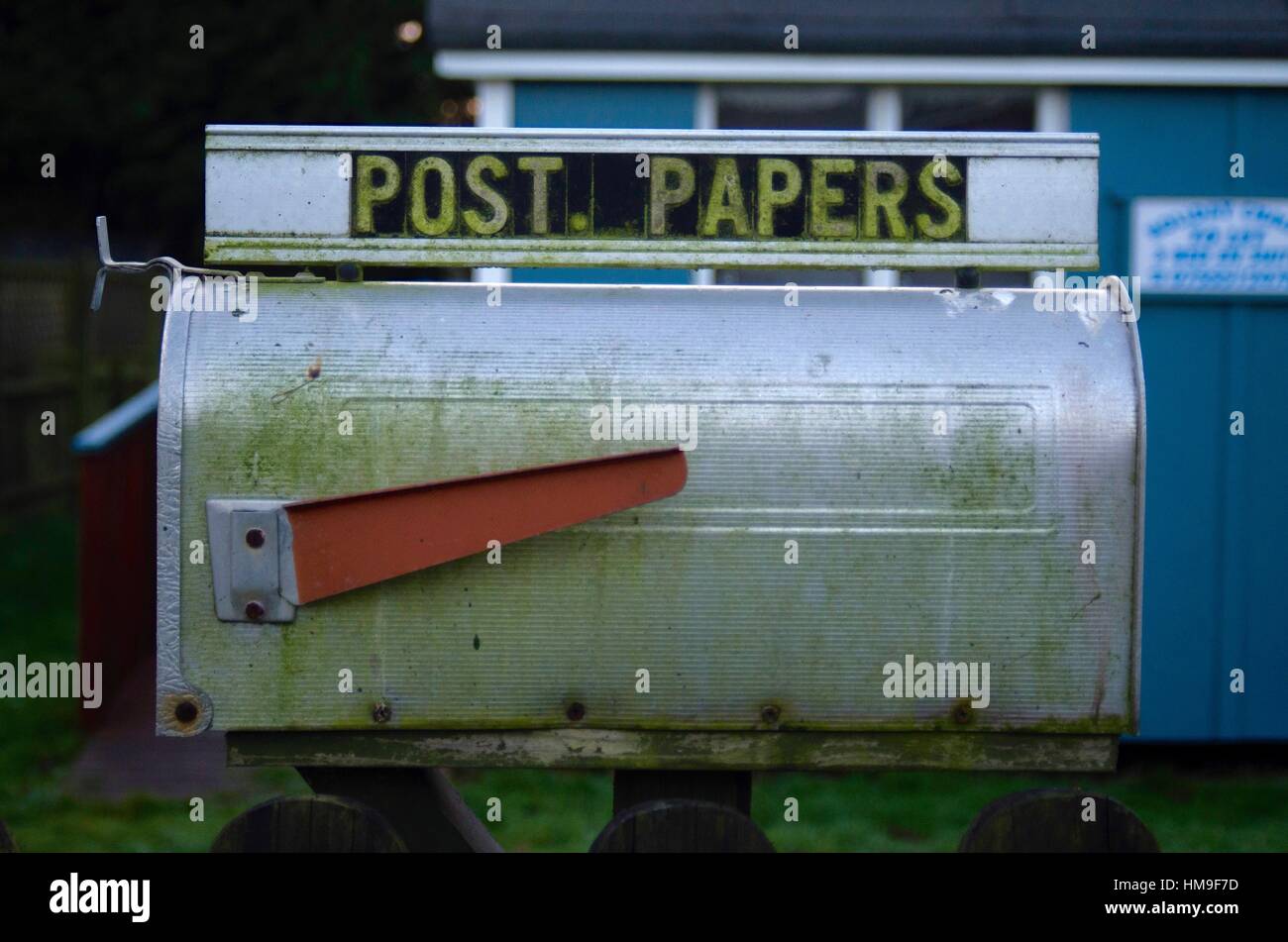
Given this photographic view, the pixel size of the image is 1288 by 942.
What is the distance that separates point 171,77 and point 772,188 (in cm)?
970

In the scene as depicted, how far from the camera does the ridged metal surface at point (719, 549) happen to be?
2.90 meters

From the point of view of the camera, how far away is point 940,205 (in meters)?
3.11

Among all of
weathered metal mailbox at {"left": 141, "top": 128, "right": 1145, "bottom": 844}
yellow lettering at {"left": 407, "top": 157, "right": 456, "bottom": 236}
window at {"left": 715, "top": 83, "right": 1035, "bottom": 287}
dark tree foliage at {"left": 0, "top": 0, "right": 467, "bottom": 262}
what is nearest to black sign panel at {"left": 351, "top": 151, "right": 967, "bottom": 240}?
yellow lettering at {"left": 407, "top": 157, "right": 456, "bottom": 236}

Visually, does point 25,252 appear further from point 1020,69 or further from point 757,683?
point 757,683

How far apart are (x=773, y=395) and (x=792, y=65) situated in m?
3.18

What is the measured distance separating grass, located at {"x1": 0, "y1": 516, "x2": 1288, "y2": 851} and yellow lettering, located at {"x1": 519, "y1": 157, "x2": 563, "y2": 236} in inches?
110

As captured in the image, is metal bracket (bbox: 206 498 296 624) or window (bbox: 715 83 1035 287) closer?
metal bracket (bbox: 206 498 296 624)

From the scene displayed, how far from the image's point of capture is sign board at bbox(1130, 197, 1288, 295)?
226 inches

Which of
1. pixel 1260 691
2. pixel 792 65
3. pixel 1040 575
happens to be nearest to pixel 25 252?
pixel 792 65

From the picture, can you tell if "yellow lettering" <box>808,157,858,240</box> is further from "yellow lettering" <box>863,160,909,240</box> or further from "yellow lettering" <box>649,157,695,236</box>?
"yellow lettering" <box>649,157,695,236</box>

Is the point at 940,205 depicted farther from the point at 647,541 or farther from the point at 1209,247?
the point at 1209,247

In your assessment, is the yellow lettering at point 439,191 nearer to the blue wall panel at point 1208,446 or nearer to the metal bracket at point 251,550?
the metal bracket at point 251,550

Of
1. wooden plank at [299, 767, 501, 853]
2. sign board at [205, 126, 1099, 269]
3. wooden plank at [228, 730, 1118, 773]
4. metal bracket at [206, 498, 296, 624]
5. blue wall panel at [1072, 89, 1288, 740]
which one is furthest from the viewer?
blue wall panel at [1072, 89, 1288, 740]

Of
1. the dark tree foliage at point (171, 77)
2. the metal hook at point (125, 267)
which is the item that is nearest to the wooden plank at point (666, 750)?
the metal hook at point (125, 267)
